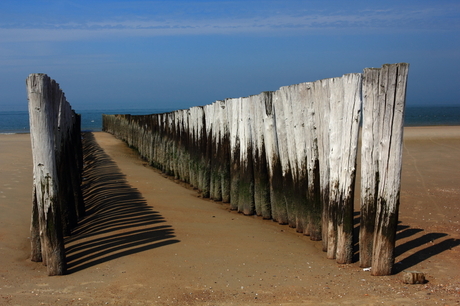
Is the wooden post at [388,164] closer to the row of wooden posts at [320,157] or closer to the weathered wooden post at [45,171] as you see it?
the row of wooden posts at [320,157]

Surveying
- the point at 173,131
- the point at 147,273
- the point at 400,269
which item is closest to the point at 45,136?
the point at 147,273

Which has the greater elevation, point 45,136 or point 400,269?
point 45,136

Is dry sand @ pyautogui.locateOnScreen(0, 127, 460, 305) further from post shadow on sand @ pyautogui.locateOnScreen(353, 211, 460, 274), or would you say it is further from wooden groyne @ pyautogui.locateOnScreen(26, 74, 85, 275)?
wooden groyne @ pyautogui.locateOnScreen(26, 74, 85, 275)

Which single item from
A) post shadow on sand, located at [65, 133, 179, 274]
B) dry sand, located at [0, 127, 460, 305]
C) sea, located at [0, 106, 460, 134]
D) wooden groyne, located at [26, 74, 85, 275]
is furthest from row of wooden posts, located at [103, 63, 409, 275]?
sea, located at [0, 106, 460, 134]

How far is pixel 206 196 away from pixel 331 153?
14.8 feet

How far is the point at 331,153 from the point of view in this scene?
4.85 metres

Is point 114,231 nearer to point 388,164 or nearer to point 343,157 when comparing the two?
point 343,157

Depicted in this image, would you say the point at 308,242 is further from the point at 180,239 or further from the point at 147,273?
the point at 147,273

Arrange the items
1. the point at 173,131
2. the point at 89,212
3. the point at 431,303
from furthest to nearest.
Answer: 1. the point at 173,131
2. the point at 89,212
3. the point at 431,303

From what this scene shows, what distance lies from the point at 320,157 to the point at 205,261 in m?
1.73

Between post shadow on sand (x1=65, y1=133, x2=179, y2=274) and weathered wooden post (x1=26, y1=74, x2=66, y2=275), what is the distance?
28 centimetres

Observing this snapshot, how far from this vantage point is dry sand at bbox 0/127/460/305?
399 cm

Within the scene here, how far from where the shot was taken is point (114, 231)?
5.76 metres

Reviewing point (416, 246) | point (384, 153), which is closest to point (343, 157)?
point (384, 153)
